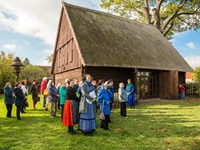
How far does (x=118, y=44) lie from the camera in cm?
1666

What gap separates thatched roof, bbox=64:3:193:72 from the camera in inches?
567

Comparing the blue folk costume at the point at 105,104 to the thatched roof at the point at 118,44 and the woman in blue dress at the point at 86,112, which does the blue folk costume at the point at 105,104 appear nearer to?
the woman in blue dress at the point at 86,112

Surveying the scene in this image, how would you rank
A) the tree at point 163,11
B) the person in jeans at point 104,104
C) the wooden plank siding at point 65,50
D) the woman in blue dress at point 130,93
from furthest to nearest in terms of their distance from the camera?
the tree at point 163,11
the wooden plank siding at point 65,50
the woman in blue dress at point 130,93
the person in jeans at point 104,104

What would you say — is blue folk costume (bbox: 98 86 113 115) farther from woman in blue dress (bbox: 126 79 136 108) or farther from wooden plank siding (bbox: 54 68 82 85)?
wooden plank siding (bbox: 54 68 82 85)

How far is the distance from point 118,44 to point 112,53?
184cm

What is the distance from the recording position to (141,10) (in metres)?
30.3

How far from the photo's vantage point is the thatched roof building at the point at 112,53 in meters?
14.5

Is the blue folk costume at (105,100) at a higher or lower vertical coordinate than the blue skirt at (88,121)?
higher

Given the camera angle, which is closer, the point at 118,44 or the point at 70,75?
the point at 118,44

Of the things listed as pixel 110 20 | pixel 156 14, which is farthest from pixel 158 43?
pixel 156 14

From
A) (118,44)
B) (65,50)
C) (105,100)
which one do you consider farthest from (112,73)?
(105,100)

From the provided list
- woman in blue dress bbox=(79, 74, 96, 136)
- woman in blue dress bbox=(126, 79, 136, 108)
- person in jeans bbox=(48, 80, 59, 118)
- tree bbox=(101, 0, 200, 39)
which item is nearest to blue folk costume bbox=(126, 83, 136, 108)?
woman in blue dress bbox=(126, 79, 136, 108)

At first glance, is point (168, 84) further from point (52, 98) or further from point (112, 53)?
point (52, 98)

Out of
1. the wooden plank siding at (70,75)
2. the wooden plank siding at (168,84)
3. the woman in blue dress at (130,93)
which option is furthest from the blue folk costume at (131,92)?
the wooden plank siding at (168,84)
